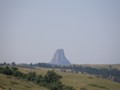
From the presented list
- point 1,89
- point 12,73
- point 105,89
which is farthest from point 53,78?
point 1,89

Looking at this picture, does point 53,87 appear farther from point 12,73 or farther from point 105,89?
point 105,89

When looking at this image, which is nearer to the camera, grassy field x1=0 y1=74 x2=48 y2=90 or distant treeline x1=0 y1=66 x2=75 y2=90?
grassy field x1=0 y1=74 x2=48 y2=90

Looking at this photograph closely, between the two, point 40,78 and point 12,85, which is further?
point 40,78

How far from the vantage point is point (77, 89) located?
167m

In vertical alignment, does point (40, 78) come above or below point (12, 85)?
above

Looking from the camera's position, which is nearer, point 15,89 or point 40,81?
point 15,89

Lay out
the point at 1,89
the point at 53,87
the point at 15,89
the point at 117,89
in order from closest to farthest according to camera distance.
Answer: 1. the point at 1,89
2. the point at 15,89
3. the point at 53,87
4. the point at 117,89

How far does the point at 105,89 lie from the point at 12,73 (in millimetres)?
82616

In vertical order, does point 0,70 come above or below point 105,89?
above

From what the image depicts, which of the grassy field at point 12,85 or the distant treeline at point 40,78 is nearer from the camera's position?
the grassy field at point 12,85

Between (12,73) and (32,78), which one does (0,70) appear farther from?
(32,78)

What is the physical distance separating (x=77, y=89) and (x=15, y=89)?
290 ft

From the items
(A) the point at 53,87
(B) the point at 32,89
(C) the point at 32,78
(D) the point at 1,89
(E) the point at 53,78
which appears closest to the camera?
(D) the point at 1,89

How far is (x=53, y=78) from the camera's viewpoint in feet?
516
